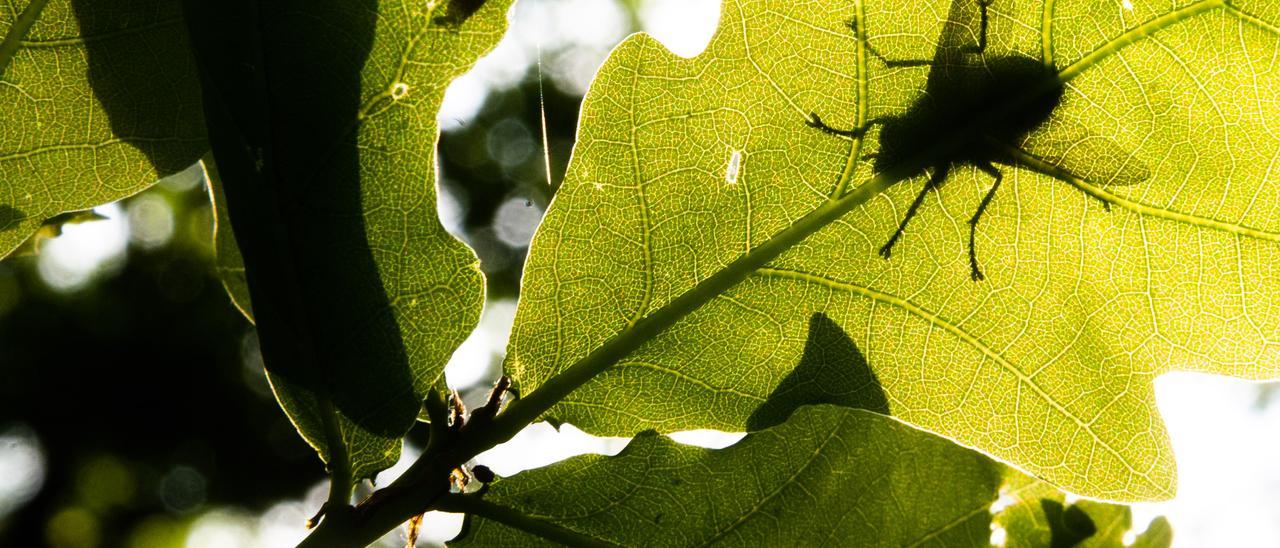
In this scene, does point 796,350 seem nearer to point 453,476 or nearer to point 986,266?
point 986,266

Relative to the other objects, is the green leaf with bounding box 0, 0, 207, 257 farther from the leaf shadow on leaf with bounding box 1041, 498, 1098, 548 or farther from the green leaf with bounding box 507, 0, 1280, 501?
the leaf shadow on leaf with bounding box 1041, 498, 1098, 548

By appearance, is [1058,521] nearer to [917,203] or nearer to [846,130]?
[917,203]

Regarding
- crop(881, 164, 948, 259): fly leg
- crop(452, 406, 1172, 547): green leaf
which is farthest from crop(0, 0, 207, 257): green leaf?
crop(881, 164, 948, 259): fly leg

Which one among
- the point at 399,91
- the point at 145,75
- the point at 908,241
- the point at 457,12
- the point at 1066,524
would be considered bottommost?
the point at 1066,524

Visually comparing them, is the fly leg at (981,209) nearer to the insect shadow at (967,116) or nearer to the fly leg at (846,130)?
the insect shadow at (967,116)

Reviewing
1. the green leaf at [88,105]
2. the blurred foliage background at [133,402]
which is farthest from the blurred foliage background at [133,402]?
the green leaf at [88,105]

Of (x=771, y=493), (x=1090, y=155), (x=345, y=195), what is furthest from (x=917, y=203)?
(x=345, y=195)
